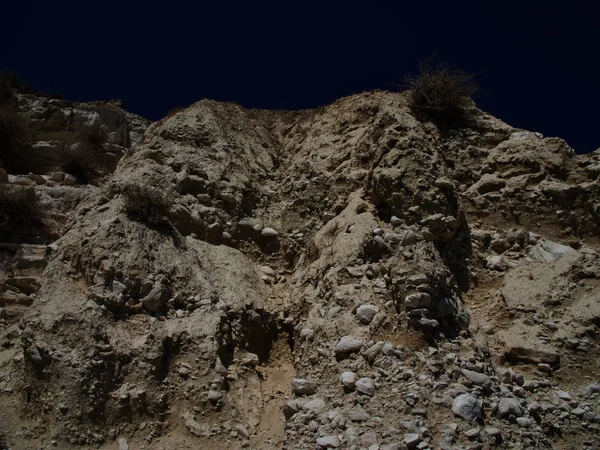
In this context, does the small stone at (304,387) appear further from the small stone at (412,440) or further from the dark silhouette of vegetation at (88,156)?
the dark silhouette of vegetation at (88,156)

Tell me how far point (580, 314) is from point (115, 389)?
5.64 meters

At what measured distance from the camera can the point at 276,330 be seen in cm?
715

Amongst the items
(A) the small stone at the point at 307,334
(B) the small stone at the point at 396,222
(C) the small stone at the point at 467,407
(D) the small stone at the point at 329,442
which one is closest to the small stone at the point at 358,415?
(D) the small stone at the point at 329,442

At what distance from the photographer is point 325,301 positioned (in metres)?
6.77

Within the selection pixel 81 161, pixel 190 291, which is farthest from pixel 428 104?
pixel 81 161

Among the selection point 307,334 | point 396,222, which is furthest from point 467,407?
point 396,222

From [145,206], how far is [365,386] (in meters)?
4.05

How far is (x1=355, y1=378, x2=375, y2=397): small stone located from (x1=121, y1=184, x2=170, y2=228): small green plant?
369 centimetres

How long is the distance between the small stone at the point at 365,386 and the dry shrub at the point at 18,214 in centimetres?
712

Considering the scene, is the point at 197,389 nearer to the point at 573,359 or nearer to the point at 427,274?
the point at 427,274

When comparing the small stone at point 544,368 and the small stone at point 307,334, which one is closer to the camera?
the small stone at point 544,368

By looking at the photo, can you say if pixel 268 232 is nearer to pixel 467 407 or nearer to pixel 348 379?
pixel 348 379

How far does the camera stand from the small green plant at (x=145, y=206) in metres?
7.38

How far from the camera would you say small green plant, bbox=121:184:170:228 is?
7.38 meters
